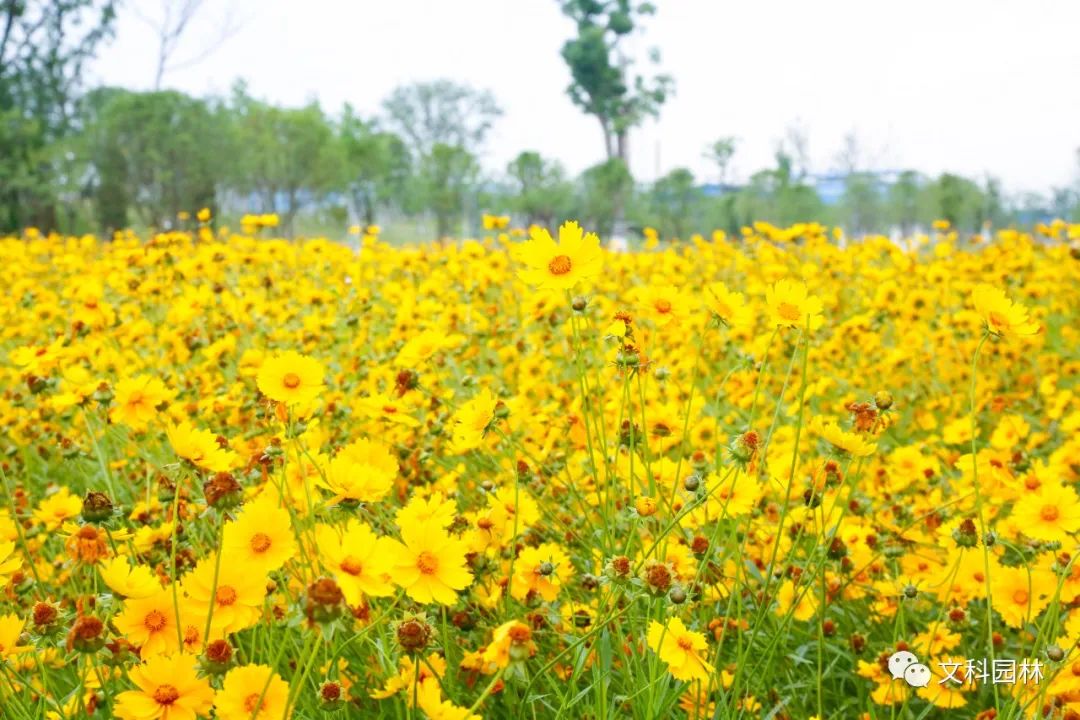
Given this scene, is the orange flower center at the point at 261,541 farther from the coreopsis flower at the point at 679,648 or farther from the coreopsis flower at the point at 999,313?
the coreopsis flower at the point at 999,313

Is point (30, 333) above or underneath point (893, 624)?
above

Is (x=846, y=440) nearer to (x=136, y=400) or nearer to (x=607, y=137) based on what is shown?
(x=136, y=400)

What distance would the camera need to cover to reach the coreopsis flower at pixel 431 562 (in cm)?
78

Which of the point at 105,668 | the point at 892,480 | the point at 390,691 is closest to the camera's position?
the point at 390,691

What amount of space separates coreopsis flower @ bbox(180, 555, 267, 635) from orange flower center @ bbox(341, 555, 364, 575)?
12 centimetres

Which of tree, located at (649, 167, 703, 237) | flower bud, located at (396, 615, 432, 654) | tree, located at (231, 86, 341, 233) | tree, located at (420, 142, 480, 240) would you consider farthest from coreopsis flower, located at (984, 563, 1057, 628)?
tree, located at (649, 167, 703, 237)

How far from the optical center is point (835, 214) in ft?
76.9

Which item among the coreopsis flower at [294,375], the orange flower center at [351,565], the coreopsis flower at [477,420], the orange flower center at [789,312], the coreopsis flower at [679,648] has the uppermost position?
the orange flower center at [789,312]

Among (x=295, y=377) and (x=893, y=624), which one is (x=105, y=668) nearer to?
(x=295, y=377)

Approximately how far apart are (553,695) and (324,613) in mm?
570

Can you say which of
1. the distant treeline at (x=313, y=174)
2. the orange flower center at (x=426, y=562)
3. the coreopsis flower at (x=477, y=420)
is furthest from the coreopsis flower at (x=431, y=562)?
the distant treeline at (x=313, y=174)

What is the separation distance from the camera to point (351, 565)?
71 centimetres

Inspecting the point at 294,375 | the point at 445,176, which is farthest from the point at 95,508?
the point at 445,176

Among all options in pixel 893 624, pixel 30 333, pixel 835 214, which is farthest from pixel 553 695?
pixel 835 214
